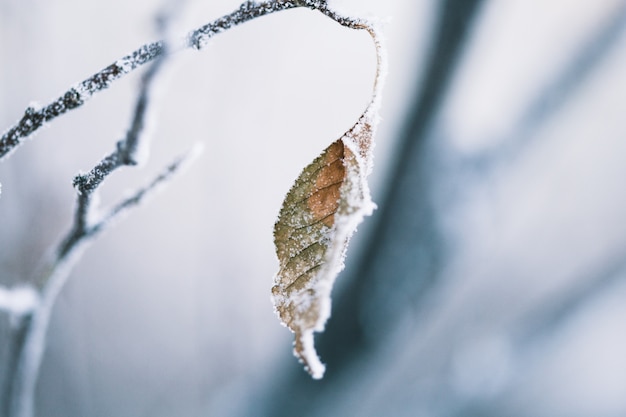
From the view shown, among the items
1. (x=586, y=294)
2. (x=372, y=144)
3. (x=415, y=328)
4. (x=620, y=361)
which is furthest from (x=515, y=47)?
(x=620, y=361)

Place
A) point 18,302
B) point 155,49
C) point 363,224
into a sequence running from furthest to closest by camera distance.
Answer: point 363,224 → point 18,302 → point 155,49

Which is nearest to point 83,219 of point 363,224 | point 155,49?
point 155,49

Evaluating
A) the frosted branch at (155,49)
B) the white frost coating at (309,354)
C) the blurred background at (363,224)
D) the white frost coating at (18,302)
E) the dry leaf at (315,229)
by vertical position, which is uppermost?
the blurred background at (363,224)

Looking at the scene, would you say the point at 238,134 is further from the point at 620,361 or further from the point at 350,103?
the point at 620,361

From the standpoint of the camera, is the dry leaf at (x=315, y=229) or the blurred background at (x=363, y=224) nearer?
the dry leaf at (x=315, y=229)

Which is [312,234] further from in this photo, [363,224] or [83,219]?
[363,224]

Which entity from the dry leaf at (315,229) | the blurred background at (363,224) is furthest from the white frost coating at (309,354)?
the blurred background at (363,224)

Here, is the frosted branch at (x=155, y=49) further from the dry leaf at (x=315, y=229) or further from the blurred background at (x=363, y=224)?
the blurred background at (x=363, y=224)
